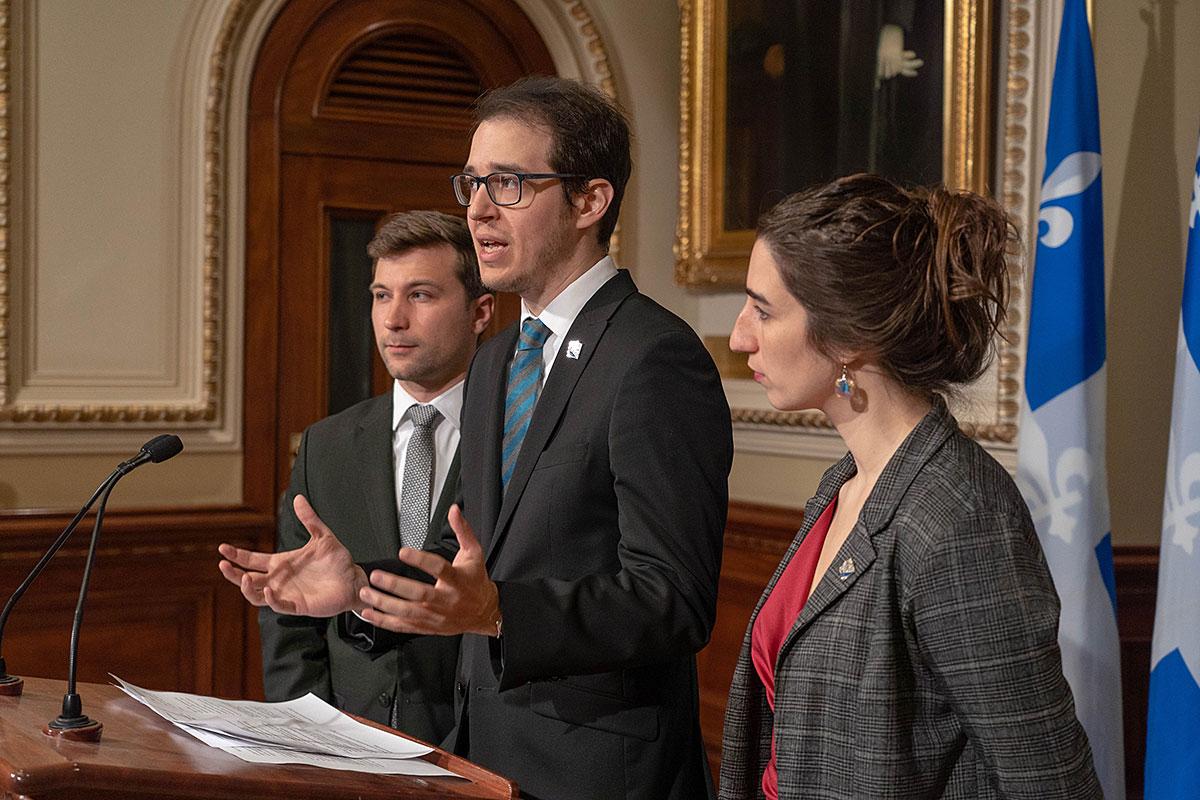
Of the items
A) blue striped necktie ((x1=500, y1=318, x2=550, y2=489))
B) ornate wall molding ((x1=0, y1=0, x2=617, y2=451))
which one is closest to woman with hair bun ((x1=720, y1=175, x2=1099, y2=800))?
blue striped necktie ((x1=500, y1=318, x2=550, y2=489))

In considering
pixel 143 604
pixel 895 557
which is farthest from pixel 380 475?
pixel 143 604

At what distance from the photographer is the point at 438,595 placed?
158 centimetres

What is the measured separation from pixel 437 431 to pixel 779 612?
1144 mm

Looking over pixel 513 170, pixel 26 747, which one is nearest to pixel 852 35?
pixel 513 170

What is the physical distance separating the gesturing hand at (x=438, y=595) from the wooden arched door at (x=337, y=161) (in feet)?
10.5

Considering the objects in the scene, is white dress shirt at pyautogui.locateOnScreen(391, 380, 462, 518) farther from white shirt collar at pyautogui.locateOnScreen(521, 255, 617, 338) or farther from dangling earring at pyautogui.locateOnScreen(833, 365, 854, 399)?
dangling earring at pyautogui.locateOnScreen(833, 365, 854, 399)

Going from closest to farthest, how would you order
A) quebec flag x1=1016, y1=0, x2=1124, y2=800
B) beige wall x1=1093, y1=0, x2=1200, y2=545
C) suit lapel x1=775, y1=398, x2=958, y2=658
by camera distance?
1. suit lapel x1=775, y1=398, x2=958, y2=658
2. quebec flag x1=1016, y1=0, x2=1124, y2=800
3. beige wall x1=1093, y1=0, x2=1200, y2=545

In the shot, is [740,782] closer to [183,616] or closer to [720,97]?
[183,616]

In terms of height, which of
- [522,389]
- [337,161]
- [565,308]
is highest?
[337,161]

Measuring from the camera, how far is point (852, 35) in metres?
4.36

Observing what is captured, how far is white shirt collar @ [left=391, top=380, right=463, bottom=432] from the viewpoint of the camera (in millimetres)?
2736

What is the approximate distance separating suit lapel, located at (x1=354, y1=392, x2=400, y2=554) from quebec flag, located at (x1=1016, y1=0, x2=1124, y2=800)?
1.56 meters

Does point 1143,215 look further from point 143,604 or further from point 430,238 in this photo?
point 143,604

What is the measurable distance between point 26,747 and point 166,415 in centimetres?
298
